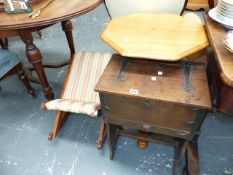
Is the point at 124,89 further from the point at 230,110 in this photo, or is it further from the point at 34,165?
the point at 34,165

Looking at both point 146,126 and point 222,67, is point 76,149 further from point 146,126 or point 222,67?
point 222,67

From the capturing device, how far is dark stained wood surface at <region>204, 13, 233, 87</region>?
671 millimetres

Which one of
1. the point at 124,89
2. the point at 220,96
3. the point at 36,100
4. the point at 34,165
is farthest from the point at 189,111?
the point at 36,100

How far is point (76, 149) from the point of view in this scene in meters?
1.44

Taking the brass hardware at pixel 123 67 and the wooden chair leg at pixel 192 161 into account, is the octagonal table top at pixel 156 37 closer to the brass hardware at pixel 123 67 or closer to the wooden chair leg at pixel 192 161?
the brass hardware at pixel 123 67

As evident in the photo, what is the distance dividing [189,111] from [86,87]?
79 cm

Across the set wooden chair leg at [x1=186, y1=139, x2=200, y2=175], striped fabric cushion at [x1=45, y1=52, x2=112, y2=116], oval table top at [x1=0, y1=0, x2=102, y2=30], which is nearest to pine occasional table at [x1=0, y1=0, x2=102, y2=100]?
oval table top at [x1=0, y1=0, x2=102, y2=30]

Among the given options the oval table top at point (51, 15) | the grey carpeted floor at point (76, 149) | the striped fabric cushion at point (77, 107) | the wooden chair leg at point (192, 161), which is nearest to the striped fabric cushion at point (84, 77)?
the striped fabric cushion at point (77, 107)

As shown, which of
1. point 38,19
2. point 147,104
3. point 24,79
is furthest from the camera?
point 24,79

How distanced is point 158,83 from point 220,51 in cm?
27

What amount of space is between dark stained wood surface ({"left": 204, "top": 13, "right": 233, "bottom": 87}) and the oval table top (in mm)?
688

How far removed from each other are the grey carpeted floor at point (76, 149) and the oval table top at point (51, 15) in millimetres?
781

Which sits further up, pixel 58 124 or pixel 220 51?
pixel 220 51

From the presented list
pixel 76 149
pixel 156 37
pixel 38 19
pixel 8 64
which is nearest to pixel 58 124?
pixel 76 149
